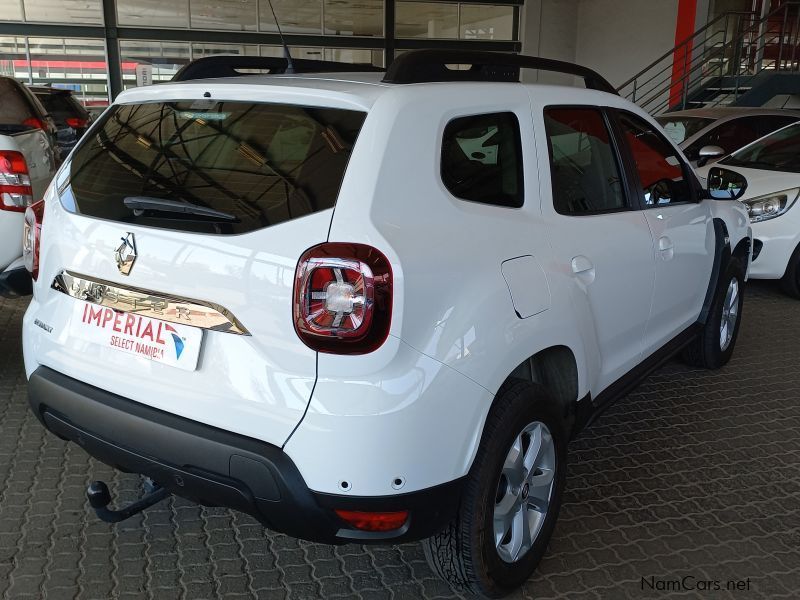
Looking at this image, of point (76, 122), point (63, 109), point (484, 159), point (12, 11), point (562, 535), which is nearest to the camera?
point (484, 159)

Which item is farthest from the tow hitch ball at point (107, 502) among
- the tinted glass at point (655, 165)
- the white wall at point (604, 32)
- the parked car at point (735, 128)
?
the white wall at point (604, 32)

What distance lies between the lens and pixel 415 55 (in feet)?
7.64

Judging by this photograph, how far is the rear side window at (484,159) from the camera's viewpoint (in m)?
2.19

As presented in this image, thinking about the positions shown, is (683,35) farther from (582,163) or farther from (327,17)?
(582,163)

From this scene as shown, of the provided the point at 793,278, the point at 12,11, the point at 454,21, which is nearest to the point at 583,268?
the point at 793,278

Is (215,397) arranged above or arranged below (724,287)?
above

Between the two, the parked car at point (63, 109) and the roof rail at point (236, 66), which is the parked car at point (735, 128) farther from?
the parked car at point (63, 109)

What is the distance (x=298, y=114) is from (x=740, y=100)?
1107 centimetres

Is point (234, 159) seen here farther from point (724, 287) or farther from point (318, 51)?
point (318, 51)

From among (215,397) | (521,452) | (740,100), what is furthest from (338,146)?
(740,100)

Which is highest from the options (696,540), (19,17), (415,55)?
(19,17)

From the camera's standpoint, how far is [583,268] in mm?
2586

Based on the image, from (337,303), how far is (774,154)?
6301 mm

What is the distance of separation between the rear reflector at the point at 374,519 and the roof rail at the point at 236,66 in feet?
5.44
